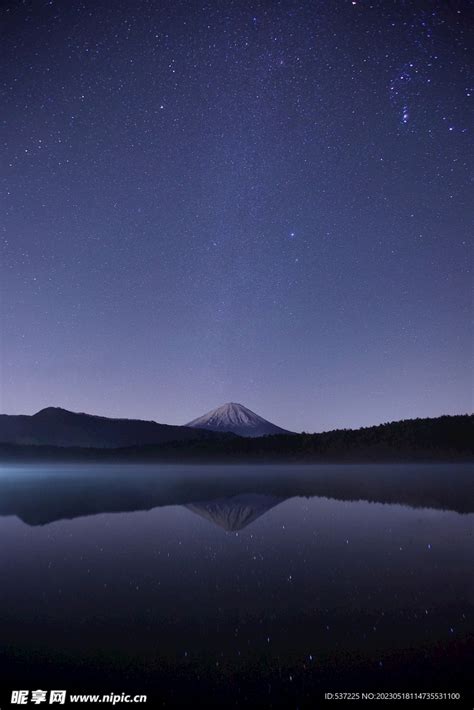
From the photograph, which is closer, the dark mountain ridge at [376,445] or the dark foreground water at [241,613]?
the dark foreground water at [241,613]

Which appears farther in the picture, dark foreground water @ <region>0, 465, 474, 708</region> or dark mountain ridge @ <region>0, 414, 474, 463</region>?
dark mountain ridge @ <region>0, 414, 474, 463</region>

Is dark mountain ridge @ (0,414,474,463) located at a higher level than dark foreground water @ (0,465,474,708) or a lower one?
higher

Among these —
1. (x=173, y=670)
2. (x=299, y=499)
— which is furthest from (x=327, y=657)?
(x=299, y=499)

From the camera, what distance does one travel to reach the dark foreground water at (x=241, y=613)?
26.1 ft

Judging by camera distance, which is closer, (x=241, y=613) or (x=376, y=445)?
(x=241, y=613)

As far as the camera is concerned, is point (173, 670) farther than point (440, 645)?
No

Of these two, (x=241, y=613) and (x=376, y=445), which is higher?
(x=376, y=445)

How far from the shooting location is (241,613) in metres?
A: 11.1

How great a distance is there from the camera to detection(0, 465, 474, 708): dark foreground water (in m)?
7.96

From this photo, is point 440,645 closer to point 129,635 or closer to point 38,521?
point 129,635

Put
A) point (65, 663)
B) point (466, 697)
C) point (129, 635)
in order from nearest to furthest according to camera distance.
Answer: point (466, 697)
point (65, 663)
point (129, 635)

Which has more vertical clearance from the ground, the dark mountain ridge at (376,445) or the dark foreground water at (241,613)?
the dark mountain ridge at (376,445)

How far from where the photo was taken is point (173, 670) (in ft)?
27.5

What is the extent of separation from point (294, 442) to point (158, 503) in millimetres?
134062
